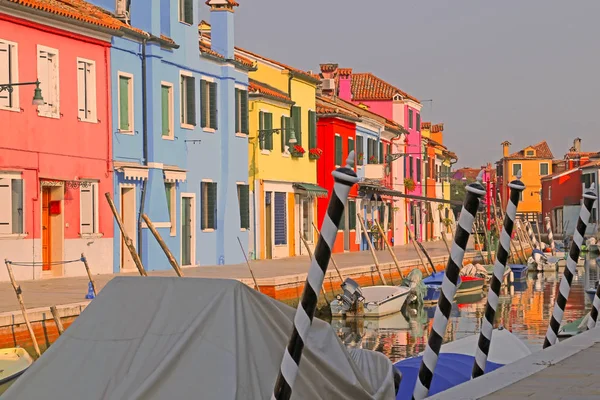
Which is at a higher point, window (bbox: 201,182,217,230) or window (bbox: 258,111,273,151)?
window (bbox: 258,111,273,151)

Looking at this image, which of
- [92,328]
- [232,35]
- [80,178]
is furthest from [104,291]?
[232,35]

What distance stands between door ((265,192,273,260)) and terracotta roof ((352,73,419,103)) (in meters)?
25.9

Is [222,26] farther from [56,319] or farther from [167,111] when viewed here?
[56,319]

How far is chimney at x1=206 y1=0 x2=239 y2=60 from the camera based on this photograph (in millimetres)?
36594

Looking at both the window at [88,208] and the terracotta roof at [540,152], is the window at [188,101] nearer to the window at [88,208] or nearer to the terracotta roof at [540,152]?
the window at [88,208]

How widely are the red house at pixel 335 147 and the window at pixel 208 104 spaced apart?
40.4 ft

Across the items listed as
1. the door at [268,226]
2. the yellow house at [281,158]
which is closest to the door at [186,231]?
the yellow house at [281,158]

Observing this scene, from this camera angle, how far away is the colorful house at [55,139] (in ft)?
83.4

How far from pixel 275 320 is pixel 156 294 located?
90 centimetres

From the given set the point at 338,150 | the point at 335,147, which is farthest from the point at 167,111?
the point at 338,150

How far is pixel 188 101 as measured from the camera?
33812 millimetres

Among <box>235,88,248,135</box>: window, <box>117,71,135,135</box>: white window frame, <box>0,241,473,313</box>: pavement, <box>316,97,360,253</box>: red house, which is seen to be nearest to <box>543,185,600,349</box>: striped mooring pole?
<box>0,241,473,313</box>: pavement

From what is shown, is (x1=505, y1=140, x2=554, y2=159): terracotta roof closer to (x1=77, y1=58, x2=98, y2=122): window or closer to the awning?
the awning

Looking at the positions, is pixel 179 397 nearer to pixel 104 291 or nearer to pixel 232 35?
pixel 104 291
